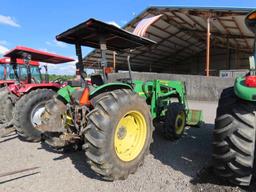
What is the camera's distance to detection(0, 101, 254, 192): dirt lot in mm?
3438

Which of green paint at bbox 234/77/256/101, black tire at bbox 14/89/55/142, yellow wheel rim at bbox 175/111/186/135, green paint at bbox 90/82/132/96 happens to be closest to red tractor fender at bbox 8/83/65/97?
black tire at bbox 14/89/55/142

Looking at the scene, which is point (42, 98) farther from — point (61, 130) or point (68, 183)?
point (68, 183)

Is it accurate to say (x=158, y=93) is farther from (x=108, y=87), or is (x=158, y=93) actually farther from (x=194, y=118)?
→ (x=108, y=87)

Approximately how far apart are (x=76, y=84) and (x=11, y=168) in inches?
66.4

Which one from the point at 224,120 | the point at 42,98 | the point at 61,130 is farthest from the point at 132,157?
the point at 42,98

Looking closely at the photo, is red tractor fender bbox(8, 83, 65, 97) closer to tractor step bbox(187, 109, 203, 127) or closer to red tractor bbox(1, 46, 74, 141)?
red tractor bbox(1, 46, 74, 141)

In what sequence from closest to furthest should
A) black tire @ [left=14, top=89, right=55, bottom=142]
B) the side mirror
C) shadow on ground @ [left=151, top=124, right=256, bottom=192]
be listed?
the side mirror < shadow on ground @ [left=151, top=124, right=256, bottom=192] < black tire @ [left=14, top=89, right=55, bottom=142]

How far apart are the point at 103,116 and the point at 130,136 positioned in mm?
855

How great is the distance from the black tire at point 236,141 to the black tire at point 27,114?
4000 millimetres

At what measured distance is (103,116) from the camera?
3.45 m

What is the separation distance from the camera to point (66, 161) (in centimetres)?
446

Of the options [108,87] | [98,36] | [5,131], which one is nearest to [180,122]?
[108,87]

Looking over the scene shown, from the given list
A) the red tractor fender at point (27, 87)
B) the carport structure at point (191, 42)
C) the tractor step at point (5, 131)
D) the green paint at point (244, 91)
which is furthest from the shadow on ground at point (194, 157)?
the carport structure at point (191, 42)

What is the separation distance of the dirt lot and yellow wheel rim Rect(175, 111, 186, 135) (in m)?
0.37
